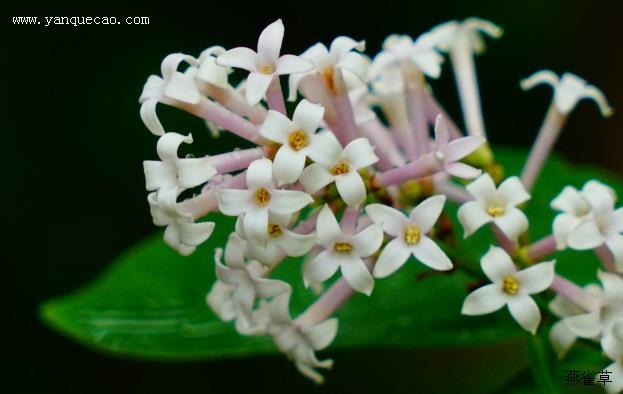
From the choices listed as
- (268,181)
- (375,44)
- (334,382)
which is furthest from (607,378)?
(375,44)

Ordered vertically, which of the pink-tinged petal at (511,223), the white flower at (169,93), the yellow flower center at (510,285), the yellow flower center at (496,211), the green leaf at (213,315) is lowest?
the green leaf at (213,315)

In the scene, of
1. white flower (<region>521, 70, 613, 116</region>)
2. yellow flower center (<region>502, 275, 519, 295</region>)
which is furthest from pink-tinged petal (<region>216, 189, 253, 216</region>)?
white flower (<region>521, 70, 613, 116</region>)

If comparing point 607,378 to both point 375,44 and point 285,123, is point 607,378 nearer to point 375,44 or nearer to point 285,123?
point 285,123

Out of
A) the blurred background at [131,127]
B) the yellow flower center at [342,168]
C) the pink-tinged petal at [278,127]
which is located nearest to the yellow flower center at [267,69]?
the pink-tinged petal at [278,127]

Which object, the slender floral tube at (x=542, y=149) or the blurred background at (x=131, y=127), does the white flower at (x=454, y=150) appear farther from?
the blurred background at (x=131, y=127)

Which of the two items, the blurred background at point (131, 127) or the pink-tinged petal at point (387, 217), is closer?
the pink-tinged petal at point (387, 217)

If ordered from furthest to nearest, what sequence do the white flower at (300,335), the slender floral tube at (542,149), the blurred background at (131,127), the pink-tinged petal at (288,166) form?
the blurred background at (131,127), the slender floral tube at (542,149), the white flower at (300,335), the pink-tinged petal at (288,166)
